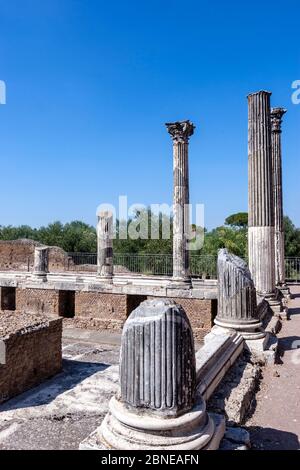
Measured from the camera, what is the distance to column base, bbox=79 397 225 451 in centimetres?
245

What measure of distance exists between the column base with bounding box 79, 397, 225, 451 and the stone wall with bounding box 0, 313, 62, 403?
3578 mm

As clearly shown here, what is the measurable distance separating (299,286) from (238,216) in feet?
98.6

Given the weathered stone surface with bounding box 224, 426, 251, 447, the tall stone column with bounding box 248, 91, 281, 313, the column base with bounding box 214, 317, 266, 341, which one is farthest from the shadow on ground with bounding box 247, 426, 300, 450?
the tall stone column with bounding box 248, 91, 281, 313

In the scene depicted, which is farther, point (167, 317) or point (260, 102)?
point (260, 102)

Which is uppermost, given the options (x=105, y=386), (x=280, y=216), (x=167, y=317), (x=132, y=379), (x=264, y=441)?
(x=280, y=216)

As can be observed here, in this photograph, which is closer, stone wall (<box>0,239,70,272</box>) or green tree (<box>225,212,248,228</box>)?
stone wall (<box>0,239,70,272</box>)

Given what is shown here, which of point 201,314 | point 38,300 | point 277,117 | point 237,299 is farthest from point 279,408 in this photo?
point 277,117

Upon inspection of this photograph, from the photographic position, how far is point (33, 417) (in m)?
4.93

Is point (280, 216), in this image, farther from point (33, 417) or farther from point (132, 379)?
point (132, 379)

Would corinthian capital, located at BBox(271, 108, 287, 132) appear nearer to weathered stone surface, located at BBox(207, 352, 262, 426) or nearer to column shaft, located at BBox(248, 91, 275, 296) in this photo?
column shaft, located at BBox(248, 91, 275, 296)

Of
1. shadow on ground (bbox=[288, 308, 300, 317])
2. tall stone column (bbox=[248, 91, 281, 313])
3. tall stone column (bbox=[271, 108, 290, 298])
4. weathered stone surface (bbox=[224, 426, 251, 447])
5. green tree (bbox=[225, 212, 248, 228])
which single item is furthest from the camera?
green tree (bbox=[225, 212, 248, 228])

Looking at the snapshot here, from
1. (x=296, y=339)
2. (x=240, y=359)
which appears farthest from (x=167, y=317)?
(x=296, y=339)

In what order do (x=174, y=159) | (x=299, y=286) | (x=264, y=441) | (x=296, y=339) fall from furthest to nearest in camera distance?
(x=299, y=286) < (x=174, y=159) < (x=296, y=339) < (x=264, y=441)

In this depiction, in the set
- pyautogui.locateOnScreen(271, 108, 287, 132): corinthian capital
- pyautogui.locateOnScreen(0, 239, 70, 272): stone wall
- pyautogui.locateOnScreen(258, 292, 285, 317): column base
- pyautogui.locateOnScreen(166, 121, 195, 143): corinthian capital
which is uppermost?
pyautogui.locateOnScreen(271, 108, 287, 132): corinthian capital
